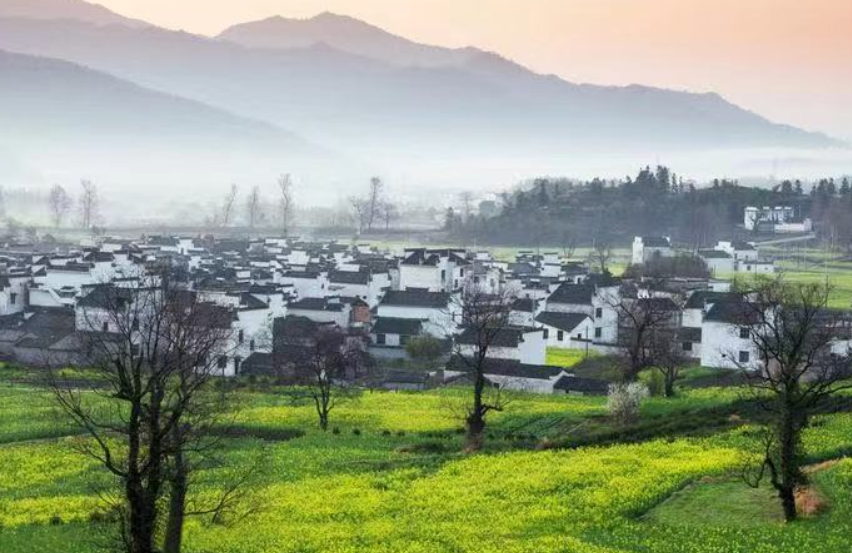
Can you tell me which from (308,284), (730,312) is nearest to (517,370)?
(730,312)

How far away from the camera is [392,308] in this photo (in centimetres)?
7544

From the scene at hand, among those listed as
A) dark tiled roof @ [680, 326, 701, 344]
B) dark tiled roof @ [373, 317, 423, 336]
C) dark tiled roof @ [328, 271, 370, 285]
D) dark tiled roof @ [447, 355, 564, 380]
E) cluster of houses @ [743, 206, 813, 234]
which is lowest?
dark tiled roof @ [447, 355, 564, 380]

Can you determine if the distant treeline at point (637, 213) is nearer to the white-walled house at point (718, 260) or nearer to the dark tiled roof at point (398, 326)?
the white-walled house at point (718, 260)

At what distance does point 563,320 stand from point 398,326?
1180cm

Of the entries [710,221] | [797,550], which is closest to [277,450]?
[797,550]

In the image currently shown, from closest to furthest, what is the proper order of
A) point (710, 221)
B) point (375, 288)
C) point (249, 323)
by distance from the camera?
point (249, 323), point (375, 288), point (710, 221)

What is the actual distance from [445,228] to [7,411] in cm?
11418

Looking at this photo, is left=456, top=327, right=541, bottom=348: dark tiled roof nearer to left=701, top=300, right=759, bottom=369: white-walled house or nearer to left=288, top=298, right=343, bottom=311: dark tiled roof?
left=701, top=300, right=759, bottom=369: white-walled house

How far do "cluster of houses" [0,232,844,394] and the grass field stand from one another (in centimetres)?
1150

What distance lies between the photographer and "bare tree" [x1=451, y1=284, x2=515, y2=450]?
40.3m

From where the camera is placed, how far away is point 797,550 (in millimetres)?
23172

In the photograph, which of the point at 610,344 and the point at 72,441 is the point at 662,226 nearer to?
the point at 610,344

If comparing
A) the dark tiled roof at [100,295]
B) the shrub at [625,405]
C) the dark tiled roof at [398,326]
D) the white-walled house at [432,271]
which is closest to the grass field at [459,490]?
the shrub at [625,405]

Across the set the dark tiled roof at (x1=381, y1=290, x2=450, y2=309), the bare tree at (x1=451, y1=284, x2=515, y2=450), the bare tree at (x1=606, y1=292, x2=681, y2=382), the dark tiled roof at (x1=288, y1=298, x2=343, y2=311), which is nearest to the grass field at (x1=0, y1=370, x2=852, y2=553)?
the bare tree at (x1=451, y1=284, x2=515, y2=450)
